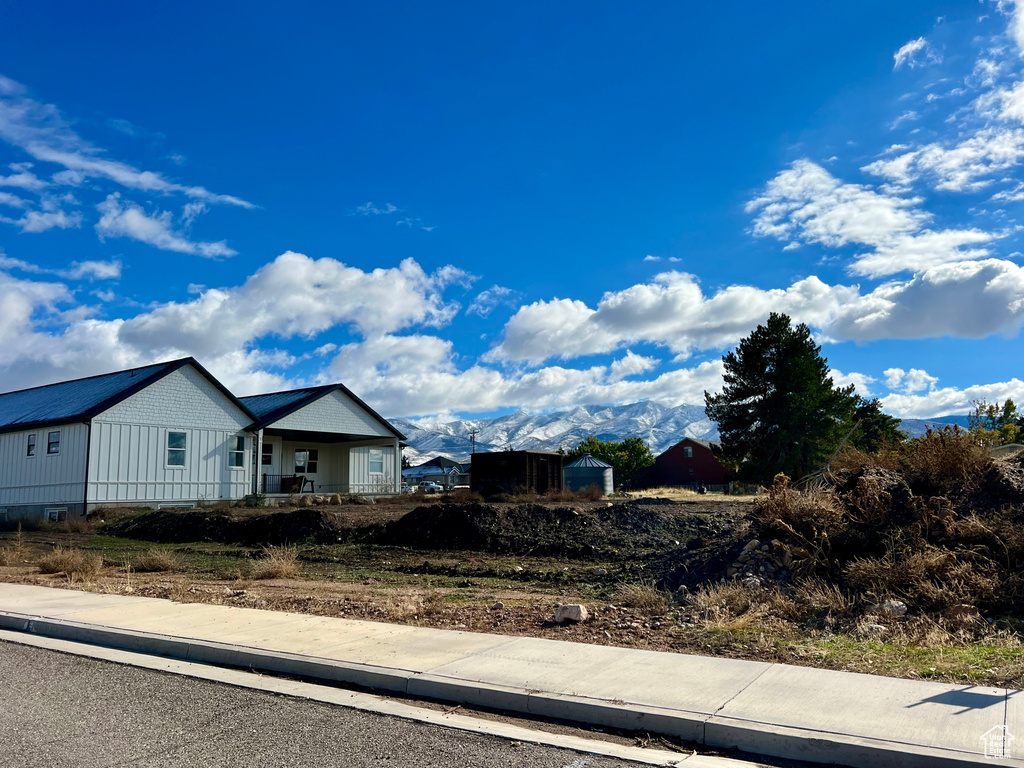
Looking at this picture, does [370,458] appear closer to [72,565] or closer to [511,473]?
[511,473]

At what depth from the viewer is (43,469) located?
104 ft

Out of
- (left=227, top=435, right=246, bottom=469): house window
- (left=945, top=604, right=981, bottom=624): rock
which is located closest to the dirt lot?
(left=945, top=604, right=981, bottom=624): rock

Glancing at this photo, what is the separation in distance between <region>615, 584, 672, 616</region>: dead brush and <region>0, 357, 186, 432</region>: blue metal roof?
25.6 meters

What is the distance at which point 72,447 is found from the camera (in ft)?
99.7

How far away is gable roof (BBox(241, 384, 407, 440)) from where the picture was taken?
37.7 m

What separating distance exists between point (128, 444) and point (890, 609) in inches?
1161

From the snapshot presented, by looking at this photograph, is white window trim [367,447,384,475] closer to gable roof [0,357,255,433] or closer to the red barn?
gable roof [0,357,255,433]

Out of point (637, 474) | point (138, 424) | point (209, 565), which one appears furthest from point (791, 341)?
point (637, 474)

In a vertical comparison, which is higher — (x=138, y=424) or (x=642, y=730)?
(x=138, y=424)

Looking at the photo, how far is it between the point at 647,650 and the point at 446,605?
3729mm

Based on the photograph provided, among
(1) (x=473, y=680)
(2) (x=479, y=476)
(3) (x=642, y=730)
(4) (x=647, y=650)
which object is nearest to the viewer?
(3) (x=642, y=730)

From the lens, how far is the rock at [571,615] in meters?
9.23

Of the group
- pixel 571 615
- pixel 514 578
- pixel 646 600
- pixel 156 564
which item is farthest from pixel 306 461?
pixel 571 615

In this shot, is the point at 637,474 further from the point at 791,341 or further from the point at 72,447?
the point at 72,447
